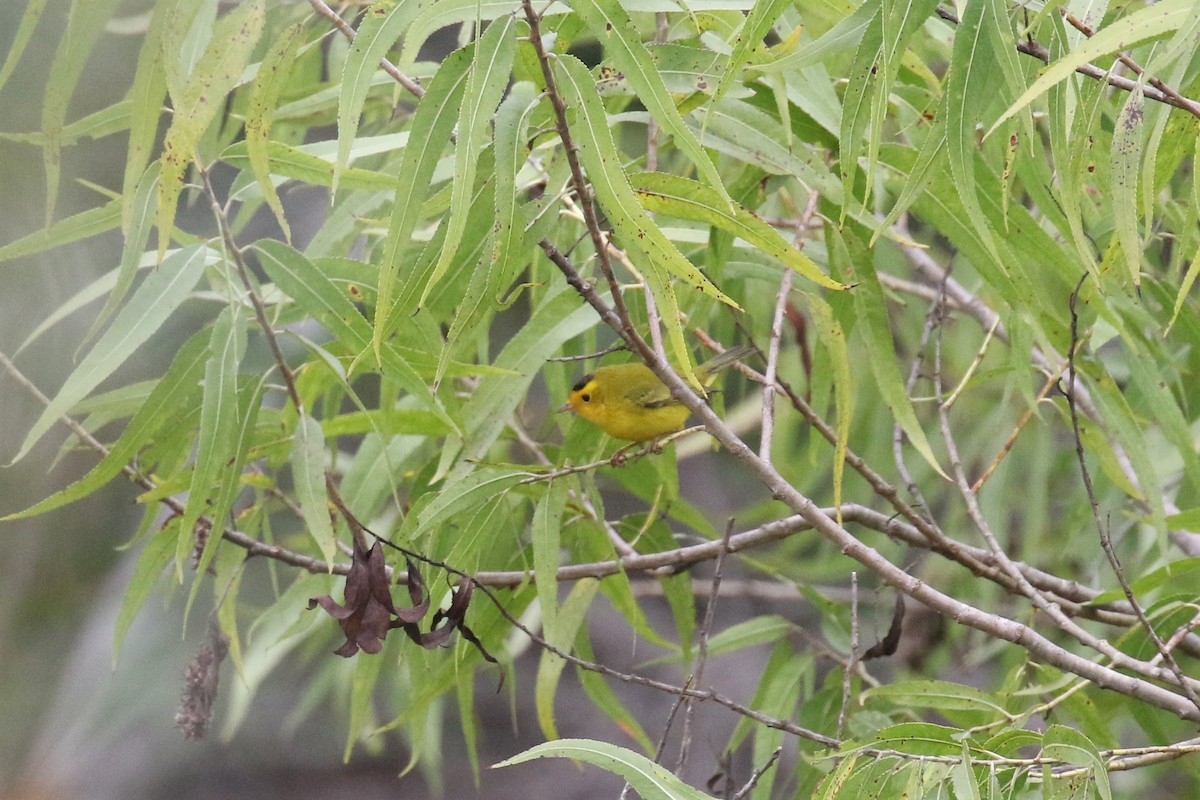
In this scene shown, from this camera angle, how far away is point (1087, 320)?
181 centimetres

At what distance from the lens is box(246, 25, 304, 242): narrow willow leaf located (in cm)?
106

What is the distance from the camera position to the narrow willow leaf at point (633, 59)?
99 cm

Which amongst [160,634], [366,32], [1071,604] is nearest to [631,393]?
[1071,604]

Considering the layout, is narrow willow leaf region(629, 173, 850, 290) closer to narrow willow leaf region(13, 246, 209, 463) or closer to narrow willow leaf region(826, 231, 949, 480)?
narrow willow leaf region(826, 231, 949, 480)

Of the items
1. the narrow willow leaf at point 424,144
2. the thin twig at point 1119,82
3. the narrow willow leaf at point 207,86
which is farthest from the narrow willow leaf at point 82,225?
the thin twig at point 1119,82

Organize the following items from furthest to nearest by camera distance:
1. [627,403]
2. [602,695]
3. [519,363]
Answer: [627,403]
[602,695]
[519,363]

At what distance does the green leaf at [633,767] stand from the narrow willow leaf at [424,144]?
1.44ft

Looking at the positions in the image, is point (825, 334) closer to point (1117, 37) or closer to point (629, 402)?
point (1117, 37)

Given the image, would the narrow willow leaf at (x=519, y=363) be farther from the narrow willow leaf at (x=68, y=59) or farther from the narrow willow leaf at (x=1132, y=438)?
the narrow willow leaf at (x=1132, y=438)

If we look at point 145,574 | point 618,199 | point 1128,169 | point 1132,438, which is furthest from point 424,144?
point 1132,438

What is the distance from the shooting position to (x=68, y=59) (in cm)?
98

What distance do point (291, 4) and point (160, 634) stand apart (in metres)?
2.74

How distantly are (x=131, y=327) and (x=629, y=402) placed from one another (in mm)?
1030

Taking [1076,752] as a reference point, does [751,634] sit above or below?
below
